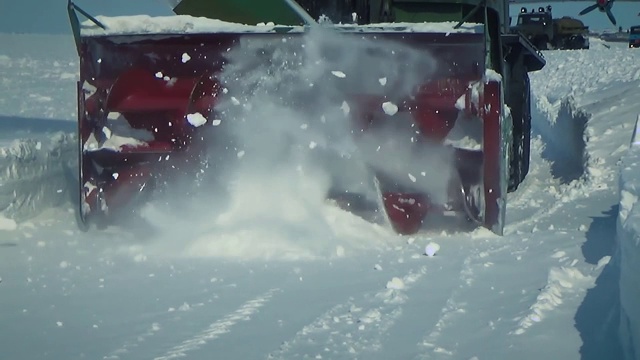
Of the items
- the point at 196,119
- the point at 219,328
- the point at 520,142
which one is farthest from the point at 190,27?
the point at 520,142

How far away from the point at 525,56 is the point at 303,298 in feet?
14.8

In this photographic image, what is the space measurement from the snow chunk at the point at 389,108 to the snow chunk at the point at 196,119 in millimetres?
979

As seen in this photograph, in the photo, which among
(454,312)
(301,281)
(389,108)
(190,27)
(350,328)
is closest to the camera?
(350,328)

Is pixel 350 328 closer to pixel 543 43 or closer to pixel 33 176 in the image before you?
pixel 33 176

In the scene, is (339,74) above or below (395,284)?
above

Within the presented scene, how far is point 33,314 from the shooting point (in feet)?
11.5

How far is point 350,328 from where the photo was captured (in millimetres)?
3252

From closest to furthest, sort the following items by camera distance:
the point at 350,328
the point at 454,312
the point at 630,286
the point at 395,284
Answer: the point at 630,286, the point at 350,328, the point at 454,312, the point at 395,284

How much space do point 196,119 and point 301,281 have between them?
4.56 ft

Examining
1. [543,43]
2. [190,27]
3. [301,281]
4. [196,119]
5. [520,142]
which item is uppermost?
[543,43]

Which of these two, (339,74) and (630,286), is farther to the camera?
(339,74)

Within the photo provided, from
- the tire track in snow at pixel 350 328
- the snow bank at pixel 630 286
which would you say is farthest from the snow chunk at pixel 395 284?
the snow bank at pixel 630 286

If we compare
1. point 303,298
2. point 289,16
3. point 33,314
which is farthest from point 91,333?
point 289,16

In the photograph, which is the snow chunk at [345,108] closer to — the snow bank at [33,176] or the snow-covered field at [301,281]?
the snow-covered field at [301,281]
